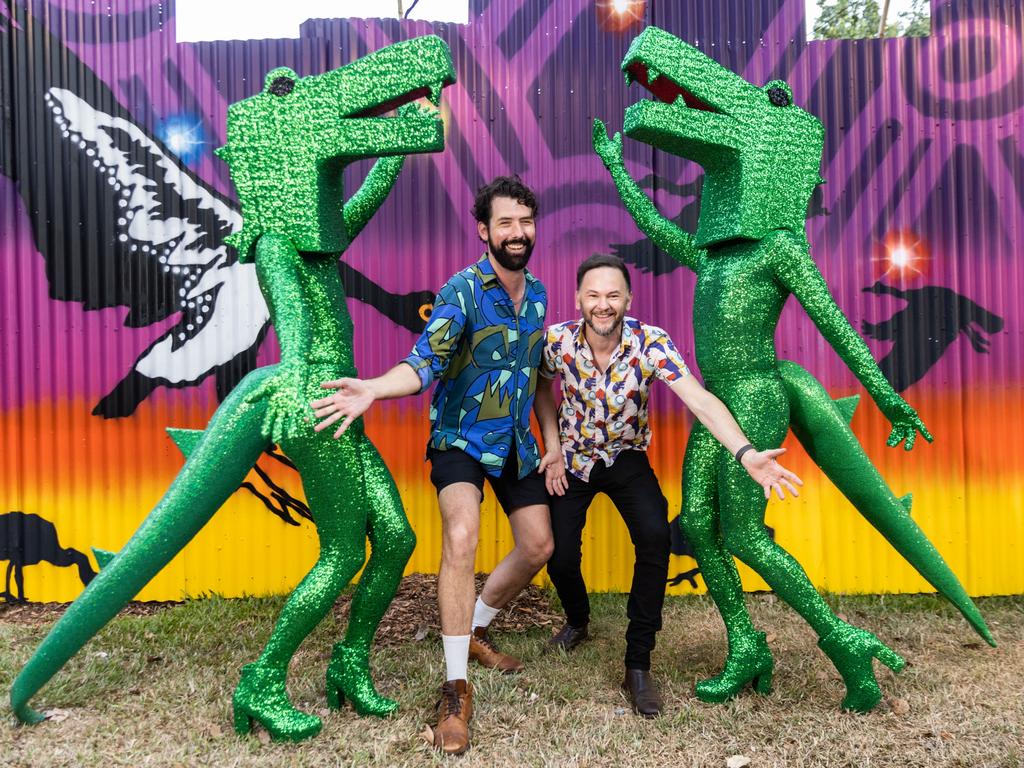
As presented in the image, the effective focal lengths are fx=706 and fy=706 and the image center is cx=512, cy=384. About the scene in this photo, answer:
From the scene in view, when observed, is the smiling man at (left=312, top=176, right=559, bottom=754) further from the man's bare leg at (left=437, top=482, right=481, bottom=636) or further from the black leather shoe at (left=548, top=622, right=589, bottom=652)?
the black leather shoe at (left=548, top=622, right=589, bottom=652)

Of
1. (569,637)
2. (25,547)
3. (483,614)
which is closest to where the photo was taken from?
(483,614)

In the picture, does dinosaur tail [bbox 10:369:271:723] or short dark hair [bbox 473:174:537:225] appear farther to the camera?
short dark hair [bbox 473:174:537:225]

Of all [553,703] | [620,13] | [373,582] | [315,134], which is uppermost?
[620,13]

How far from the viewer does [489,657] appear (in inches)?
124

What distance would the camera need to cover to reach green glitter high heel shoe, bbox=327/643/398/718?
8.74 feet

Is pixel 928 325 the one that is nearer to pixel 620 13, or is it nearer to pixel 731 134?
pixel 731 134

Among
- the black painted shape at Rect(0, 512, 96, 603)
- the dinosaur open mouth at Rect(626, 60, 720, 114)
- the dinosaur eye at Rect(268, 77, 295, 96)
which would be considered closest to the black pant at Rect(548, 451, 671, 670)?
the dinosaur open mouth at Rect(626, 60, 720, 114)

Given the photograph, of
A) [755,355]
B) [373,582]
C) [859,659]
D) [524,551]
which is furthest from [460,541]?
[859,659]

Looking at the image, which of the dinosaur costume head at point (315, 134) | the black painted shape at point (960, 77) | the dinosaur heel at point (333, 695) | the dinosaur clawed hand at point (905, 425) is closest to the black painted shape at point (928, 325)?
the black painted shape at point (960, 77)

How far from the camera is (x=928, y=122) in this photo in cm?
403

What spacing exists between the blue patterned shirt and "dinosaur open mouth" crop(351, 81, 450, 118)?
26.1 inches

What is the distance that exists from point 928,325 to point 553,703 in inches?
118

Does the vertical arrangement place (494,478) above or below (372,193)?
below

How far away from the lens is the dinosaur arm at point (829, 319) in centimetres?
272
